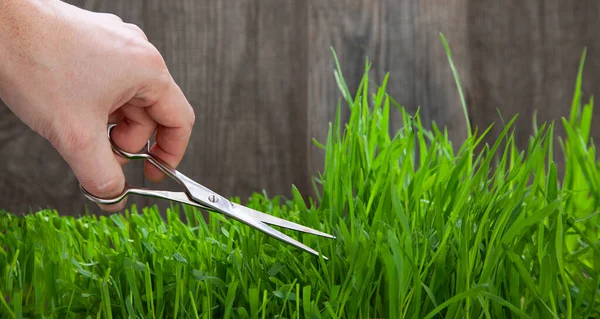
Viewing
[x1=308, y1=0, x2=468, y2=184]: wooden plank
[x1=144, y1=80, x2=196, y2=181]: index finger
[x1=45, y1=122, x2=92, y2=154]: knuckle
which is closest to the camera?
[x1=45, y1=122, x2=92, y2=154]: knuckle

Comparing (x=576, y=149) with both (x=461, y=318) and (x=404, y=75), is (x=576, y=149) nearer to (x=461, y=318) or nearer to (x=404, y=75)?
(x=461, y=318)

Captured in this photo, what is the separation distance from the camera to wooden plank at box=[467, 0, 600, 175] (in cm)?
201

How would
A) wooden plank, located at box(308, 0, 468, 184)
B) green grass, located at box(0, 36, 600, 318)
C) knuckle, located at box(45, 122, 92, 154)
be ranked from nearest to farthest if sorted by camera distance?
1. green grass, located at box(0, 36, 600, 318)
2. knuckle, located at box(45, 122, 92, 154)
3. wooden plank, located at box(308, 0, 468, 184)

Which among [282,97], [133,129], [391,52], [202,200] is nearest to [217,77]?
[282,97]

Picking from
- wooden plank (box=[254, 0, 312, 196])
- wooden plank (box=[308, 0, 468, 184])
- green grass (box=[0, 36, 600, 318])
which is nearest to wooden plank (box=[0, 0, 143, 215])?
wooden plank (box=[254, 0, 312, 196])

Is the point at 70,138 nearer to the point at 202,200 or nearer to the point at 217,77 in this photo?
the point at 202,200

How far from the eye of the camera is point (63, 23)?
2.87 ft

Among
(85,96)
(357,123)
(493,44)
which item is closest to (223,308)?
(85,96)

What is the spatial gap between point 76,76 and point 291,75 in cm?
117

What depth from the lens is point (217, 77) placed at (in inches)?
79.3

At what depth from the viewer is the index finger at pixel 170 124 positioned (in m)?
1.01

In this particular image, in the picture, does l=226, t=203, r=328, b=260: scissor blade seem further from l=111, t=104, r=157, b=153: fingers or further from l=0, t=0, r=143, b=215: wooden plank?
l=0, t=0, r=143, b=215: wooden plank

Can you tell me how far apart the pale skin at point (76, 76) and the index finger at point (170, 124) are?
0.02 meters

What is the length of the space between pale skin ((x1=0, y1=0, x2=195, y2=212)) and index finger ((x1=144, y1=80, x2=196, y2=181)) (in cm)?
2
